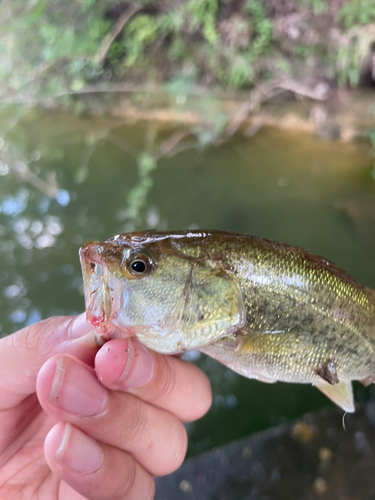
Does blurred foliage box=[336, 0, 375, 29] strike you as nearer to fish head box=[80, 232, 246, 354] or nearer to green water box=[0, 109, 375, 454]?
green water box=[0, 109, 375, 454]

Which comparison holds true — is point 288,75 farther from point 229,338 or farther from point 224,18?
point 229,338

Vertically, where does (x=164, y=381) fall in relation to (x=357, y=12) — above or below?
below

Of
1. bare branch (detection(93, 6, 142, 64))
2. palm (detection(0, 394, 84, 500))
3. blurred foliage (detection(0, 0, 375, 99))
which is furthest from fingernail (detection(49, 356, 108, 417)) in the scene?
bare branch (detection(93, 6, 142, 64))

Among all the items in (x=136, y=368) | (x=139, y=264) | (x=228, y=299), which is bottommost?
(x=136, y=368)

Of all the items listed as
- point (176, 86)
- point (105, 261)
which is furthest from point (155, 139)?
point (105, 261)

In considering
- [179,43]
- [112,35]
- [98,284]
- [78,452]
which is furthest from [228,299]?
[112,35]

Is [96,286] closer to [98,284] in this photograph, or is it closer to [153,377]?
[98,284]
